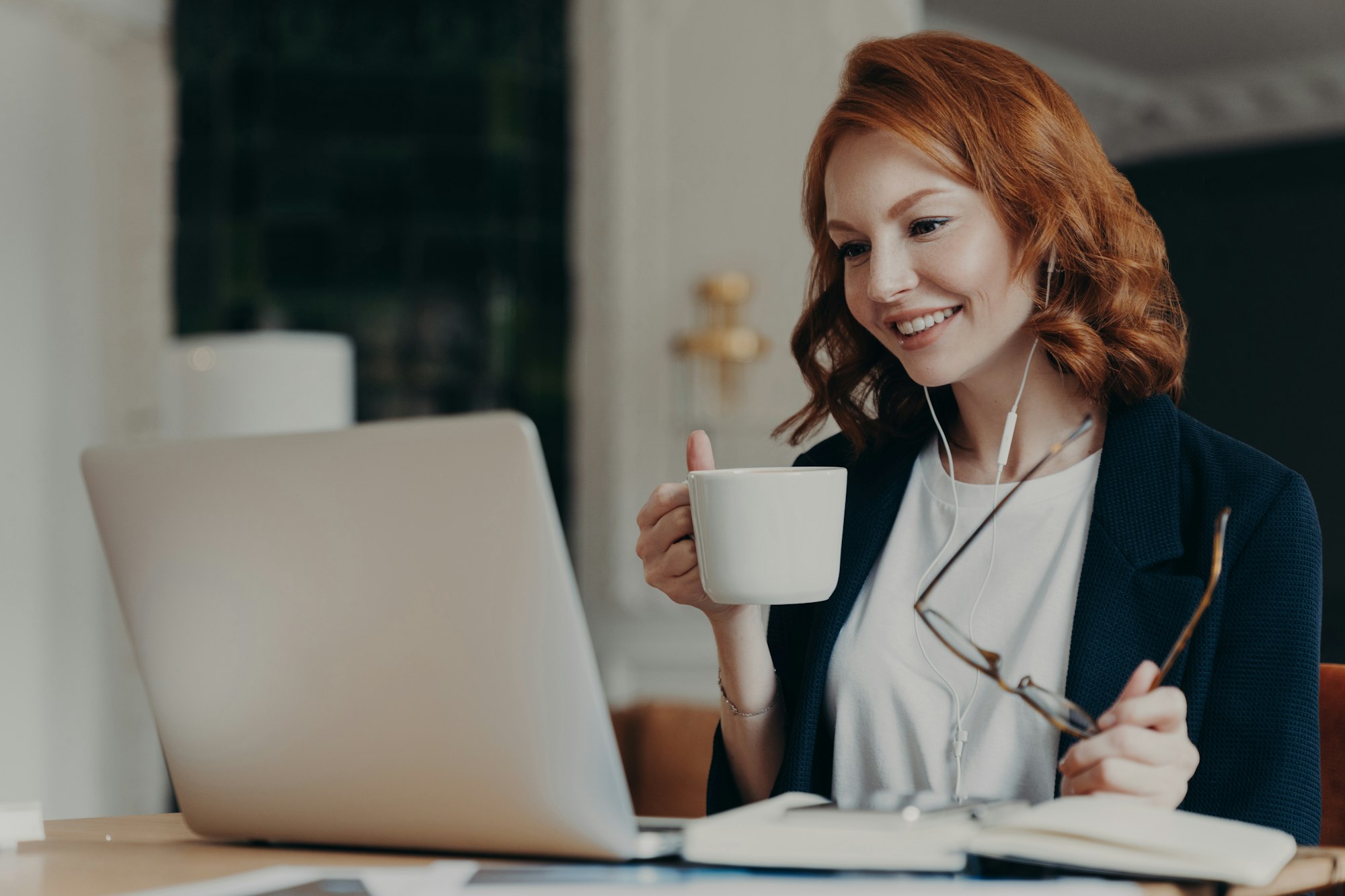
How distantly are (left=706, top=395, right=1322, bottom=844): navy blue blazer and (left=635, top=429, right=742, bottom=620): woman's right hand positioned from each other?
0.80ft

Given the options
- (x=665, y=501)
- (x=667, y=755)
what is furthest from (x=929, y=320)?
(x=667, y=755)

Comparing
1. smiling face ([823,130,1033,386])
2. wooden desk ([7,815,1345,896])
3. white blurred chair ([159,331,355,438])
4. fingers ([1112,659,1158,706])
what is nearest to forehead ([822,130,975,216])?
smiling face ([823,130,1033,386])

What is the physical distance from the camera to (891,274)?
1106mm

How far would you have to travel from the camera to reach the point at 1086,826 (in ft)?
2.07

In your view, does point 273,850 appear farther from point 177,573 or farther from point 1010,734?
point 1010,734

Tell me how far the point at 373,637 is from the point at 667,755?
109 centimetres

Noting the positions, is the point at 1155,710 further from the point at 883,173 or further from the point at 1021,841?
the point at 883,173

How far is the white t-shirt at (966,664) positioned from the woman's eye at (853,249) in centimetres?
26

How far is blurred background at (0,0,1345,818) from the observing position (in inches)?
120

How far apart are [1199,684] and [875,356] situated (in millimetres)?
493

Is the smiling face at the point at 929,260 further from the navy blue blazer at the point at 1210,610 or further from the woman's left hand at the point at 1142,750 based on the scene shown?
the woman's left hand at the point at 1142,750

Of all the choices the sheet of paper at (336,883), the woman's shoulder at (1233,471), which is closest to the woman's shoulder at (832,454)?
the woman's shoulder at (1233,471)

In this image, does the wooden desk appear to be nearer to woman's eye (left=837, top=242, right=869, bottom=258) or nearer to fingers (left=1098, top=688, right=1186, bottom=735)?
fingers (left=1098, top=688, right=1186, bottom=735)

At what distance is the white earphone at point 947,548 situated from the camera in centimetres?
111
